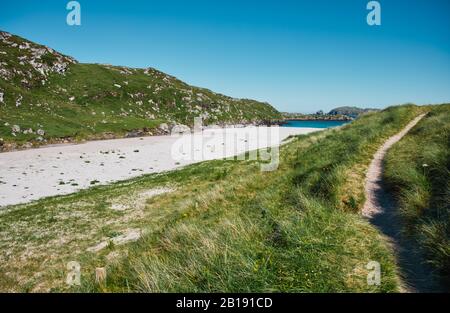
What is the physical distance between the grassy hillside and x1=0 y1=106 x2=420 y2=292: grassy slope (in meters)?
43.1

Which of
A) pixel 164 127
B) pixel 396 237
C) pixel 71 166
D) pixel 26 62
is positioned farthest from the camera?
pixel 164 127

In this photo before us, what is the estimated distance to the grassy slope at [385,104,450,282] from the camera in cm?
660

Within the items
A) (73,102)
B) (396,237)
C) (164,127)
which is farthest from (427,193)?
(73,102)

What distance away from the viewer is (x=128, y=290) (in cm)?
635

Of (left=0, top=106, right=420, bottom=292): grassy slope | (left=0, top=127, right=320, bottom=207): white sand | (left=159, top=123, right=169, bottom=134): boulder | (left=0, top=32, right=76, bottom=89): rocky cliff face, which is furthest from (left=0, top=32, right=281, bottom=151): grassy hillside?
(left=0, top=106, right=420, bottom=292): grassy slope

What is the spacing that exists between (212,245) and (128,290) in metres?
2.25

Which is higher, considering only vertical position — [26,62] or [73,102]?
[26,62]

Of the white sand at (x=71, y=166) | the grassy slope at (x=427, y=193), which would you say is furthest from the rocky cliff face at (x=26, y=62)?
the grassy slope at (x=427, y=193)

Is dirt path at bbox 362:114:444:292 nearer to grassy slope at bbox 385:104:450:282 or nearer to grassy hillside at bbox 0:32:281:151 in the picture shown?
grassy slope at bbox 385:104:450:282

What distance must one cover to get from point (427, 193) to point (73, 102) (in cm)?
9668

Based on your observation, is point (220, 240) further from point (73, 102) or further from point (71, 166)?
point (73, 102)

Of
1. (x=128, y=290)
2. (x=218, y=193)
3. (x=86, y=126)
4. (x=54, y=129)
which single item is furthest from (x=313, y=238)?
(x=86, y=126)

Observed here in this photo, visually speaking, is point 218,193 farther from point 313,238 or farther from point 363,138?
Result: point 363,138

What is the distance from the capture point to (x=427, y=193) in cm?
959
